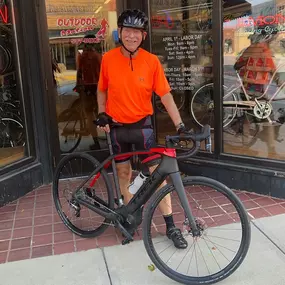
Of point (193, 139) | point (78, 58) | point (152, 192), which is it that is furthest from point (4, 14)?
point (193, 139)

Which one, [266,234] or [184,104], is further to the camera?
[184,104]

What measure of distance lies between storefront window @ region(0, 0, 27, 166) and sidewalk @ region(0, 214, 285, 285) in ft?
5.58

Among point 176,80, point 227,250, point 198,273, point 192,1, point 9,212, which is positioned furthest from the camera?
point 176,80

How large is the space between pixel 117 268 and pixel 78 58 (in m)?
2.77

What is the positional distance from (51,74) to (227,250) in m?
2.85

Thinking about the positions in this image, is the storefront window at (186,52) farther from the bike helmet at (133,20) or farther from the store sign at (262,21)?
the bike helmet at (133,20)

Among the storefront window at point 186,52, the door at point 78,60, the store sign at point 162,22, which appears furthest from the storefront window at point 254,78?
the door at point 78,60

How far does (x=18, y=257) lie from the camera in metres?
3.17

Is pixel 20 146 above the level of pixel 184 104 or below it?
below

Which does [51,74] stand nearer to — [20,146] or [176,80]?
[20,146]

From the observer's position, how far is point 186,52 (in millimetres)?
4664

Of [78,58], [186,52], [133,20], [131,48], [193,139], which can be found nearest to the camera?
[193,139]

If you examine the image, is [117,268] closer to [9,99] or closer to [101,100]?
[101,100]

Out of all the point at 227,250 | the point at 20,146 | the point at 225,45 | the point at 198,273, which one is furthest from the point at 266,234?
the point at 20,146
